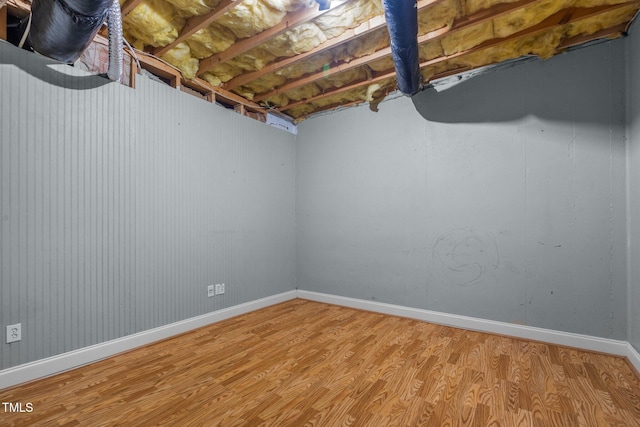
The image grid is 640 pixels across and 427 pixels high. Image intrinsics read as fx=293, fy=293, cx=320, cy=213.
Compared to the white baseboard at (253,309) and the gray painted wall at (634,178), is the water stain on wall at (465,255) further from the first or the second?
the gray painted wall at (634,178)

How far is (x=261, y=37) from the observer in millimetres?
2445

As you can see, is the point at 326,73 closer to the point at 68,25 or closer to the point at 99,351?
the point at 68,25

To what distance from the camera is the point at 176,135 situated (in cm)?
288

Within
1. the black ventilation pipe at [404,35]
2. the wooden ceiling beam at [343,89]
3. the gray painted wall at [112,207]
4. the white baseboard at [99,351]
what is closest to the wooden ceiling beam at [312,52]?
the black ventilation pipe at [404,35]

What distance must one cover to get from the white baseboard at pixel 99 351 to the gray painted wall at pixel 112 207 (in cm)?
5

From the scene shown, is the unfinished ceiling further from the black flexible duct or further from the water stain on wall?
the water stain on wall

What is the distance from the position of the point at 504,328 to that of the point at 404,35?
2683 mm

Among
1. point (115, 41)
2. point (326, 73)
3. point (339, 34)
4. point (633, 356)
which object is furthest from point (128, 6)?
point (633, 356)

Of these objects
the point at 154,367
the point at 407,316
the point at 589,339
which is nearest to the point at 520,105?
the point at 589,339

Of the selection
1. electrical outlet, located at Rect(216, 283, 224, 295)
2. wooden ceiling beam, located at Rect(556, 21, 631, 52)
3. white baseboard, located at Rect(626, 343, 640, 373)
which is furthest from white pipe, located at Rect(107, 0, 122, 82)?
white baseboard, located at Rect(626, 343, 640, 373)

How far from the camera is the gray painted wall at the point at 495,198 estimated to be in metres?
2.45

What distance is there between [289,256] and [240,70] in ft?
7.87

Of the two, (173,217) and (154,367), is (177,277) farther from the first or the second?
(154,367)

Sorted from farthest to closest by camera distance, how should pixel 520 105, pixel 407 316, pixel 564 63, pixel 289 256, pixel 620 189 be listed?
pixel 289 256, pixel 407 316, pixel 520 105, pixel 564 63, pixel 620 189
